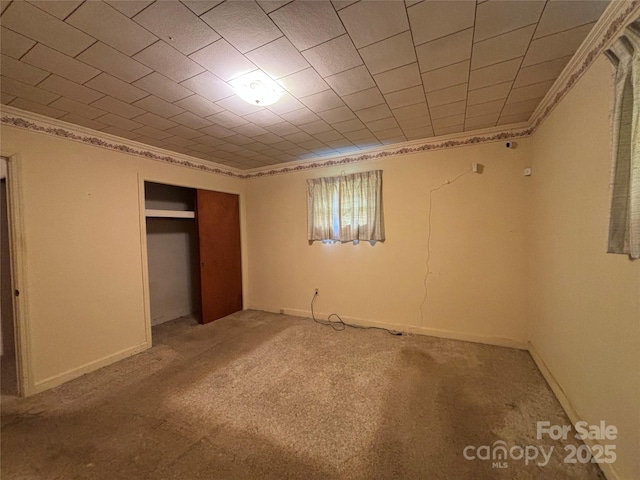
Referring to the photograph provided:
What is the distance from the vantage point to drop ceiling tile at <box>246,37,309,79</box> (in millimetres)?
1465

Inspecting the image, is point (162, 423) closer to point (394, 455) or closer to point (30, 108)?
point (394, 455)

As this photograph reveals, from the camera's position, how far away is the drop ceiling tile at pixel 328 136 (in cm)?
280

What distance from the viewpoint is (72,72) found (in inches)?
64.1

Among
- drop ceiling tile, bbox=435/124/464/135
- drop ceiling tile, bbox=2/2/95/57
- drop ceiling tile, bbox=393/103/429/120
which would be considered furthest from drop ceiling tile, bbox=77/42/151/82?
drop ceiling tile, bbox=435/124/464/135

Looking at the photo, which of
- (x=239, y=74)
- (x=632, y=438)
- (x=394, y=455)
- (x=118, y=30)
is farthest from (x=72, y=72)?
(x=632, y=438)

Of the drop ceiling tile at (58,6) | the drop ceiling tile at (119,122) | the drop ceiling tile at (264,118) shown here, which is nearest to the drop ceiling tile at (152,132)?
the drop ceiling tile at (119,122)

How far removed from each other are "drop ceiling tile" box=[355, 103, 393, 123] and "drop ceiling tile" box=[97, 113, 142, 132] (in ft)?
7.26

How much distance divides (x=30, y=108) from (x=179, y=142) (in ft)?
3.82

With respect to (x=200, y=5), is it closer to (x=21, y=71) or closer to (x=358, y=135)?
(x=21, y=71)

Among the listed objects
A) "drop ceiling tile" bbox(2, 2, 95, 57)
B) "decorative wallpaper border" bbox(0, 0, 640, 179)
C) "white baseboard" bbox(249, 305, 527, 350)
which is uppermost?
"drop ceiling tile" bbox(2, 2, 95, 57)

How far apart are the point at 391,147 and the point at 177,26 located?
259 cm

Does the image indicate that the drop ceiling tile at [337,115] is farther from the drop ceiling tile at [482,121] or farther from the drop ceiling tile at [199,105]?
the drop ceiling tile at [482,121]

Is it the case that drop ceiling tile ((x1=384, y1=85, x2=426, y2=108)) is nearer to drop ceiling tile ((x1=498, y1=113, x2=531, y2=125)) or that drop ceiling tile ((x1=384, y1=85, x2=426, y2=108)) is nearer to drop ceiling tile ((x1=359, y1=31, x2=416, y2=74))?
drop ceiling tile ((x1=359, y1=31, x2=416, y2=74))

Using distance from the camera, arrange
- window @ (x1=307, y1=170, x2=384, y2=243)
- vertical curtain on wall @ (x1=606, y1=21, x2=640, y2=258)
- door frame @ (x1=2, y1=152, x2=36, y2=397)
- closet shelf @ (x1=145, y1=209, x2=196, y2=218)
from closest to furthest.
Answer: vertical curtain on wall @ (x1=606, y1=21, x2=640, y2=258) → door frame @ (x1=2, y1=152, x2=36, y2=397) → closet shelf @ (x1=145, y1=209, x2=196, y2=218) → window @ (x1=307, y1=170, x2=384, y2=243)
